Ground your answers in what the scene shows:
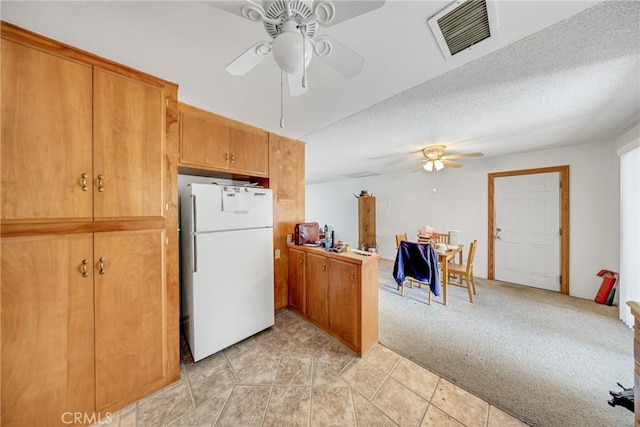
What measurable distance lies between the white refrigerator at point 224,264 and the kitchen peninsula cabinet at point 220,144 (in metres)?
0.29

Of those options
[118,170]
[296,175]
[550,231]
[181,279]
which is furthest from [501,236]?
[118,170]

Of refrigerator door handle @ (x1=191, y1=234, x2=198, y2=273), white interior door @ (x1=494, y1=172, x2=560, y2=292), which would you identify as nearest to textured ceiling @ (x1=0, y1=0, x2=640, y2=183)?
white interior door @ (x1=494, y1=172, x2=560, y2=292)

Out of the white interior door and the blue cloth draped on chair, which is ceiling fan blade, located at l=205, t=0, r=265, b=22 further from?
the white interior door

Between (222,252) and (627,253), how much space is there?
14.8ft

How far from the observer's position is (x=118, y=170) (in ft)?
4.53

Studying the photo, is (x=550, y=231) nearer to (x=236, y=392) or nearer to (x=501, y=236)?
(x=501, y=236)

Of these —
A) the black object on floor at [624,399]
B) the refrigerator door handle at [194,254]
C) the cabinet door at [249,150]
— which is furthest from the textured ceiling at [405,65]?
the black object on floor at [624,399]

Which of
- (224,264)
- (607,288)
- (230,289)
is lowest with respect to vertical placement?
(607,288)

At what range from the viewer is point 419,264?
9.51ft

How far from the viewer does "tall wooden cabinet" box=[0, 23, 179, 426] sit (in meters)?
1.09

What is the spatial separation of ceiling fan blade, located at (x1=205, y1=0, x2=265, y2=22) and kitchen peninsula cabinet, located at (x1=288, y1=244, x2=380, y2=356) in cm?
169

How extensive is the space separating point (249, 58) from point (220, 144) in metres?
1.27

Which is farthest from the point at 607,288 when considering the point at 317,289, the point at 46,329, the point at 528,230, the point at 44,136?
the point at 44,136

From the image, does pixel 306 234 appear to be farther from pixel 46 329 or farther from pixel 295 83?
pixel 46 329
